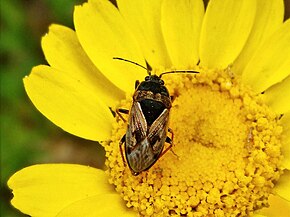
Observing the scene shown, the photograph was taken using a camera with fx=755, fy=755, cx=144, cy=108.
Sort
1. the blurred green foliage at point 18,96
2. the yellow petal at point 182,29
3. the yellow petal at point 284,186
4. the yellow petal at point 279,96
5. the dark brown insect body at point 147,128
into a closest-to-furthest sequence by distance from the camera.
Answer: the dark brown insect body at point 147,128, the yellow petal at point 284,186, the yellow petal at point 279,96, the yellow petal at point 182,29, the blurred green foliage at point 18,96

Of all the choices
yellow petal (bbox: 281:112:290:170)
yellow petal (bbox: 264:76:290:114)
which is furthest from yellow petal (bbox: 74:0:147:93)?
yellow petal (bbox: 281:112:290:170)

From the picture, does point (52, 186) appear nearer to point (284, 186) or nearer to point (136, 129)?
point (136, 129)

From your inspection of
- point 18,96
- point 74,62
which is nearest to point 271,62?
point 74,62

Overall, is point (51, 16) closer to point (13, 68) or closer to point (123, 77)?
point (13, 68)

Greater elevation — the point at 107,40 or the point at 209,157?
the point at 107,40

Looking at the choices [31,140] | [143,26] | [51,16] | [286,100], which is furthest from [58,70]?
[51,16]

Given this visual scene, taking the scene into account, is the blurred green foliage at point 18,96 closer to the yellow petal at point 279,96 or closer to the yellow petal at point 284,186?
the yellow petal at point 279,96

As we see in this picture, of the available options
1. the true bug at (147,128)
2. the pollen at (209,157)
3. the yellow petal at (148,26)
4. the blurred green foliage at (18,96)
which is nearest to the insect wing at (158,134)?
the true bug at (147,128)
